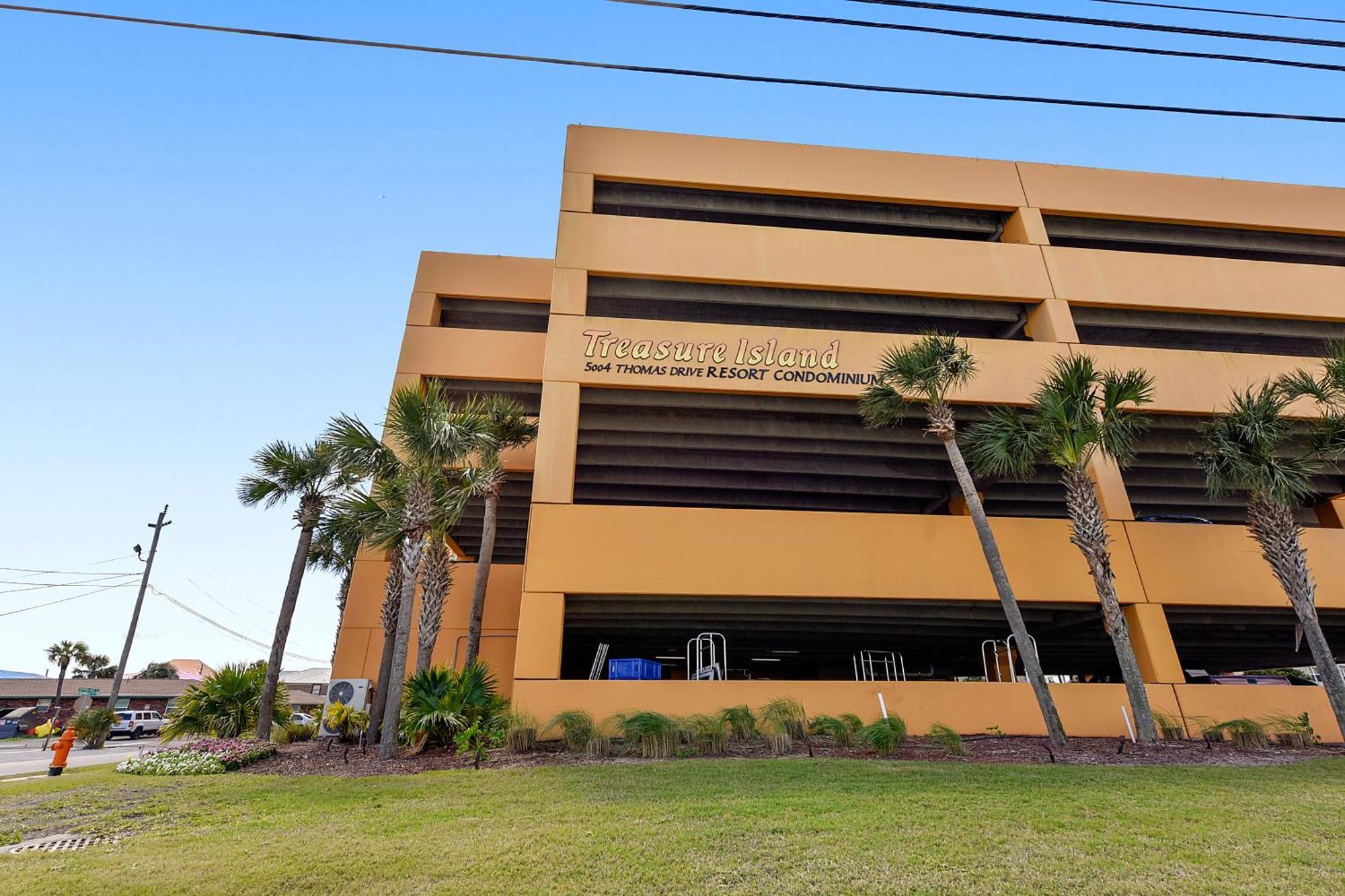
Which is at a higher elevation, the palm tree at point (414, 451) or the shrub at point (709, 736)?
the palm tree at point (414, 451)

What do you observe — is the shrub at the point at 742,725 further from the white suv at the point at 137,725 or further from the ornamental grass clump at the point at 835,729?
Answer: the white suv at the point at 137,725

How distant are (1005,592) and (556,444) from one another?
9.68m

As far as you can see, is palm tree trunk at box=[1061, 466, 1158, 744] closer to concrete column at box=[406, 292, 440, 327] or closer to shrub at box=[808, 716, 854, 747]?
shrub at box=[808, 716, 854, 747]

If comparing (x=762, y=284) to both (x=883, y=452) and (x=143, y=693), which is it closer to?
(x=883, y=452)

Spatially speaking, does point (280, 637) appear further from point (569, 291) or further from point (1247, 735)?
point (1247, 735)

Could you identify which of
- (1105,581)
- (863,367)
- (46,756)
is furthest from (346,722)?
(1105,581)

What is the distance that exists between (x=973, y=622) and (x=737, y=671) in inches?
351

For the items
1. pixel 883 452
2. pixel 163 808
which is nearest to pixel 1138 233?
pixel 883 452

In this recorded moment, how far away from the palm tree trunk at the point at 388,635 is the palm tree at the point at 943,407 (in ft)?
35.4

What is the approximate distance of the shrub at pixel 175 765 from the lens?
10719 millimetres

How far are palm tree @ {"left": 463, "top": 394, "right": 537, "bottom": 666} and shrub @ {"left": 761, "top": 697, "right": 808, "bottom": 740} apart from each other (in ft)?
20.2

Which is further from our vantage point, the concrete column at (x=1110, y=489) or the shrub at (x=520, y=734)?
the concrete column at (x=1110, y=489)

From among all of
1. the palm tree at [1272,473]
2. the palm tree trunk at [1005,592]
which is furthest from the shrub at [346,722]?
the palm tree at [1272,473]

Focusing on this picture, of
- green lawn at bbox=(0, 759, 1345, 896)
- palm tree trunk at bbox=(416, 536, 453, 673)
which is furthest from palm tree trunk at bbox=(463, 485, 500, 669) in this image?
green lawn at bbox=(0, 759, 1345, 896)
